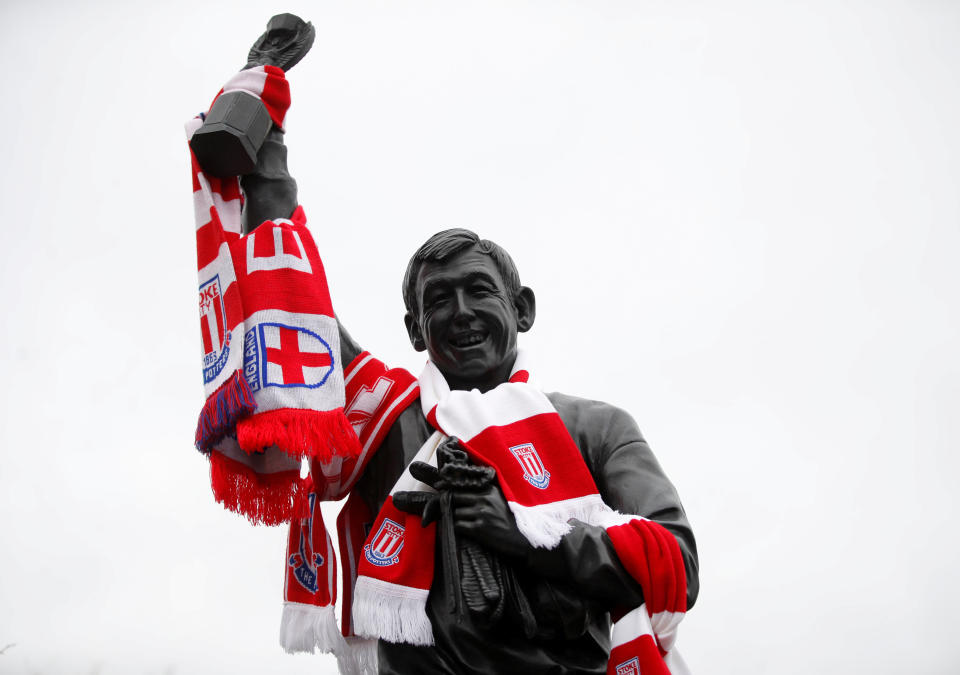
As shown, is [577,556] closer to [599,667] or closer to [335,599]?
[599,667]

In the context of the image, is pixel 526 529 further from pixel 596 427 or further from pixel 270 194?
pixel 270 194

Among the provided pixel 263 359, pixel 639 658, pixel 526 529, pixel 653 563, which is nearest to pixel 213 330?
pixel 263 359

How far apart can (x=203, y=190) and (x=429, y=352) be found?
1.16m

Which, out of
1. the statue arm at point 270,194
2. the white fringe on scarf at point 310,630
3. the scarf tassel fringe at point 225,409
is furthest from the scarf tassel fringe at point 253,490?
the statue arm at point 270,194

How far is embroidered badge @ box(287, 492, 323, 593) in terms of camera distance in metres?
4.05

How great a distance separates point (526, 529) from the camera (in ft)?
11.5

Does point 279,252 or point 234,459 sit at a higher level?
point 279,252

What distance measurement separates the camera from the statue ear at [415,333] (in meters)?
4.46

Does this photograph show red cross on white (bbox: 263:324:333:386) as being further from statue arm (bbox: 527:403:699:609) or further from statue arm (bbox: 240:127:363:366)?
statue arm (bbox: 527:403:699:609)

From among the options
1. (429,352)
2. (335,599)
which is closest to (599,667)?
(335,599)

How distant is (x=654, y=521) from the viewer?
364 centimetres

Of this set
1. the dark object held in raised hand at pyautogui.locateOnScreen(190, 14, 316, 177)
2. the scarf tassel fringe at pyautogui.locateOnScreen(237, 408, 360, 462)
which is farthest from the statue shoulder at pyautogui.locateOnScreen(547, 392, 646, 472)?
the dark object held in raised hand at pyautogui.locateOnScreen(190, 14, 316, 177)

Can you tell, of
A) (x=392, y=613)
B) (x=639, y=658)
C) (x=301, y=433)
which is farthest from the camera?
(x=301, y=433)

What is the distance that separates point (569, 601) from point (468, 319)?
4.04 ft
